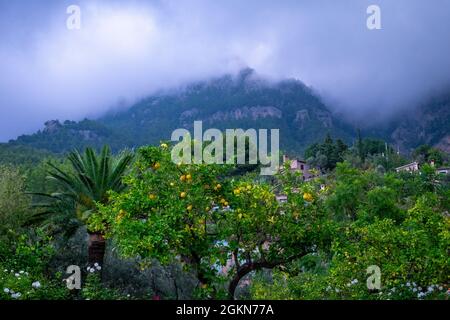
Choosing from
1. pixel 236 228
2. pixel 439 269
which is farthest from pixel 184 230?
pixel 439 269

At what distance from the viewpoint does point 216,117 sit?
103 meters

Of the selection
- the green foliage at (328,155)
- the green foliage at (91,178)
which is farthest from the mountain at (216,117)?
the green foliage at (91,178)

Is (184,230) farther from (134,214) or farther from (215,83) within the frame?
(215,83)

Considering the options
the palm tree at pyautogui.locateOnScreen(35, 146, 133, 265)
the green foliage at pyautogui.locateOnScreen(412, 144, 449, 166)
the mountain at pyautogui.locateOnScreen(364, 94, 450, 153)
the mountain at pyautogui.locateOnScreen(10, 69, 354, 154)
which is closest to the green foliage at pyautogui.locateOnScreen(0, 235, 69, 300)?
the palm tree at pyautogui.locateOnScreen(35, 146, 133, 265)

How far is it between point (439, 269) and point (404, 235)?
68 cm

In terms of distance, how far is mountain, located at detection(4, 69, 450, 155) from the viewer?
254ft

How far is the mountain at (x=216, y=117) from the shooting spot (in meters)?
75.8

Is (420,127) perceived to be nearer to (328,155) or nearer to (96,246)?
(328,155)

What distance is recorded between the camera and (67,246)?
1319 centimetres

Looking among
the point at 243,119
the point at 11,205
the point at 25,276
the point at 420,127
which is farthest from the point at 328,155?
the point at 420,127

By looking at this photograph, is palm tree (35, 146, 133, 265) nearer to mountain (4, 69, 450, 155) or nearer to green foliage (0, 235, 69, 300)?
green foliage (0, 235, 69, 300)

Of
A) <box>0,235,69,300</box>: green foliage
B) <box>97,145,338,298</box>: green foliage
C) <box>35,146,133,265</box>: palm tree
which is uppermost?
<box>35,146,133,265</box>: palm tree

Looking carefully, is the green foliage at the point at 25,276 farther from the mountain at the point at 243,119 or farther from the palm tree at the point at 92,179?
the mountain at the point at 243,119

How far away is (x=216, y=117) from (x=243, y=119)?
885 centimetres
